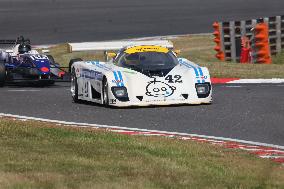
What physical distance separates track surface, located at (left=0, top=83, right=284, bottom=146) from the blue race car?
4.78ft

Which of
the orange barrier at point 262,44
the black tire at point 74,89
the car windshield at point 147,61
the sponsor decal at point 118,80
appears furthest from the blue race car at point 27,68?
the orange barrier at point 262,44

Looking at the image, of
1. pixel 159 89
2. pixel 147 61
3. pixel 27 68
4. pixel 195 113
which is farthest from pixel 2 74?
pixel 195 113

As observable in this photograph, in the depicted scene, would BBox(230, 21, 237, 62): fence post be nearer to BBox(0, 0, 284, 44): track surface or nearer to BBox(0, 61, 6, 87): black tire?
BBox(0, 61, 6, 87): black tire

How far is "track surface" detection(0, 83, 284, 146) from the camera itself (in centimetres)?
1465

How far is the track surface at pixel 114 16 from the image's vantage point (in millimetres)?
40269

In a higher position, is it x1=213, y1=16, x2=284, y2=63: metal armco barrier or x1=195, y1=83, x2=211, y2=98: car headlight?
x1=213, y1=16, x2=284, y2=63: metal armco barrier

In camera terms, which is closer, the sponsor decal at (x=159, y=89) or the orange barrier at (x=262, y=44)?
the sponsor decal at (x=159, y=89)

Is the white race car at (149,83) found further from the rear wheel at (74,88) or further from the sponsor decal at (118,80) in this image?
the rear wheel at (74,88)

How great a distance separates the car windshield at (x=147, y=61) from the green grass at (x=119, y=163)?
4.60 meters

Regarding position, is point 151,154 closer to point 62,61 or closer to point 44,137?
point 44,137

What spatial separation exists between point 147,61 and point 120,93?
3.67ft

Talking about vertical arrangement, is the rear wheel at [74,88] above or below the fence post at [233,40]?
below

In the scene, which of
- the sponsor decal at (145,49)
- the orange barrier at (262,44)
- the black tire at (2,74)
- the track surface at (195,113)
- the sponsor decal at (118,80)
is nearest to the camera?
the track surface at (195,113)

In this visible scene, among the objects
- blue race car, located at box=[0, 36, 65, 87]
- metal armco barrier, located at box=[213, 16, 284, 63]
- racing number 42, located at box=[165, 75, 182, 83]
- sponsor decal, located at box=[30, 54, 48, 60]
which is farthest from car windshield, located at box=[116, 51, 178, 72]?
metal armco barrier, located at box=[213, 16, 284, 63]
